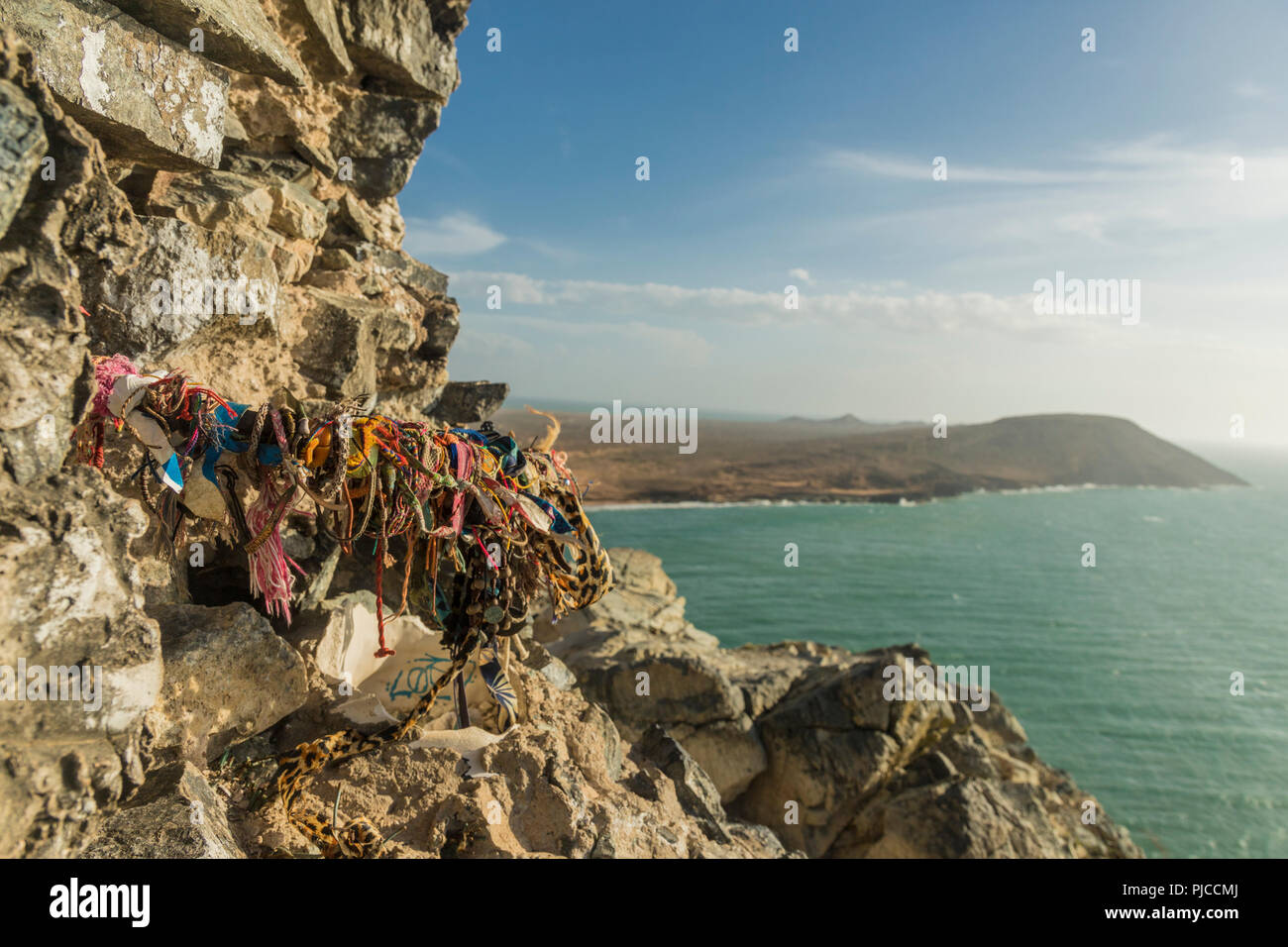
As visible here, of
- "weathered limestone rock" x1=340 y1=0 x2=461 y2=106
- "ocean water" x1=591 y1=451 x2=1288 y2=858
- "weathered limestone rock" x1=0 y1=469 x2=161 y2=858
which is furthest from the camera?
"ocean water" x1=591 y1=451 x2=1288 y2=858

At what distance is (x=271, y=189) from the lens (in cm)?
555

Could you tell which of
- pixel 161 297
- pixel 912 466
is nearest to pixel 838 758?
pixel 161 297

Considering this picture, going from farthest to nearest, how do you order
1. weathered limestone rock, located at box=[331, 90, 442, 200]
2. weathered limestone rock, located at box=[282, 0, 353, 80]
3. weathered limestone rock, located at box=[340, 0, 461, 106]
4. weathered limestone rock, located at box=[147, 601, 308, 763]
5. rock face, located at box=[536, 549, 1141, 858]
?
rock face, located at box=[536, 549, 1141, 858] < weathered limestone rock, located at box=[331, 90, 442, 200] < weathered limestone rock, located at box=[340, 0, 461, 106] < weathered limestone rock, located at box=[282, 0, 353, 80] < weathered limestone rock, located at box=[147, 601, 308, 763]

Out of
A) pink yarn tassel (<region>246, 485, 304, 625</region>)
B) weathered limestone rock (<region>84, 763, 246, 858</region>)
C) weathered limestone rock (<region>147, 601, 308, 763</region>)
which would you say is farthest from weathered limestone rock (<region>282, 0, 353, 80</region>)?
weathered limestone rock (<region>84, 763, 246, 858</region>)

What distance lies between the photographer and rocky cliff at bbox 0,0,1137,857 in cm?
284

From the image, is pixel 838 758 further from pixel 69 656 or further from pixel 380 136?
pixel 380 136

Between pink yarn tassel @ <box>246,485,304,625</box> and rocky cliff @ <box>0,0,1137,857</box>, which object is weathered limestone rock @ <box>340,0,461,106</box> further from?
pink yarn tassel @ <box>246,485,304,625</box>

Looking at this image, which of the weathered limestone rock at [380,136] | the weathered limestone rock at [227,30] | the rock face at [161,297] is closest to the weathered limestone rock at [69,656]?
the rock face at [161,297]

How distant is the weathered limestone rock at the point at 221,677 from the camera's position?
3.84m

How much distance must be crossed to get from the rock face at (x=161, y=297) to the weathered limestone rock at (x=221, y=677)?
0.01 metres

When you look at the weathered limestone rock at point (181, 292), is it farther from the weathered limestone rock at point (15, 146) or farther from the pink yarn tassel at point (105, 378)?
the weathered limestone rock at point (15, 146)

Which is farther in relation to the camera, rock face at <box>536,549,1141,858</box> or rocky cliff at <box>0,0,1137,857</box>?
rock face at <box>536,549,1141,858</box>

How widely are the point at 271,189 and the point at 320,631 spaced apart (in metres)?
3.40

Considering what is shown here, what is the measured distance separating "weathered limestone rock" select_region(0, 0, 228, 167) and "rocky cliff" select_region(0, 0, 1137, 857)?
1 cm
